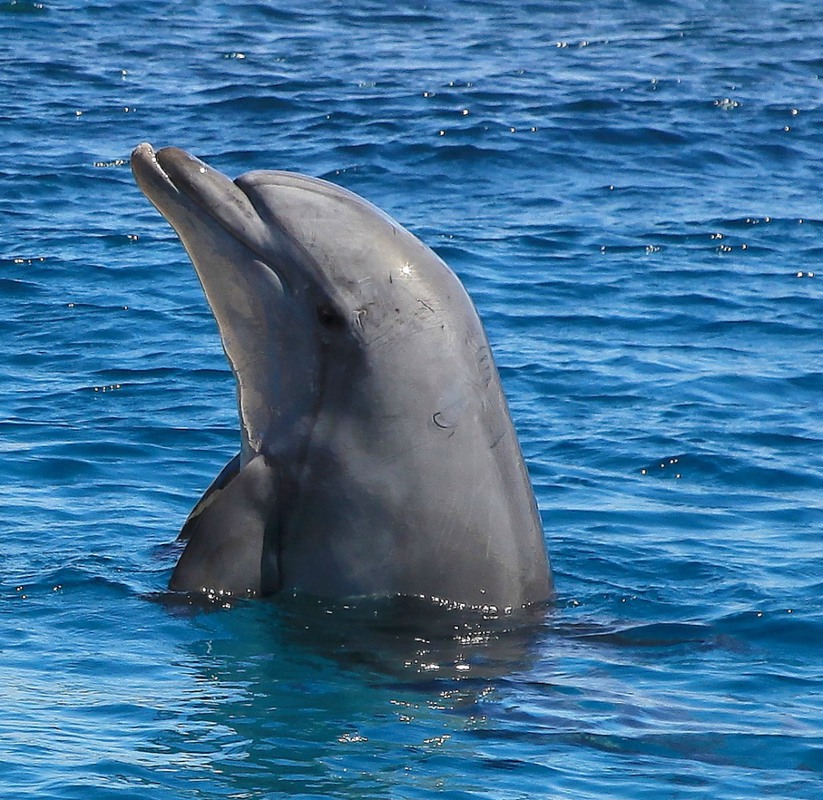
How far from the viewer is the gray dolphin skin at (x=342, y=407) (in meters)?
8.18

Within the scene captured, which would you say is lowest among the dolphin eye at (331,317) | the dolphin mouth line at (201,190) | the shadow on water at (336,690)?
the shadow on water at (336,690)

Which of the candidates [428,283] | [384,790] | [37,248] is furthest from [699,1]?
[384,790]

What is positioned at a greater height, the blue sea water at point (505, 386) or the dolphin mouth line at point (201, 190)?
the dolphin mouth line at point (201, 190)

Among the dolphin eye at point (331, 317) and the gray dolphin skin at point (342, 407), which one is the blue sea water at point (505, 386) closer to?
the gray dolphin skin at point (342, 407)

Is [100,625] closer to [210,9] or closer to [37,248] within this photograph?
[37,248]

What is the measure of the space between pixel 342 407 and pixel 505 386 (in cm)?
558

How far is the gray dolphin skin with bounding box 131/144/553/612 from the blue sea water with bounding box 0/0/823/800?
0.29m

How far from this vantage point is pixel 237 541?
8.19m

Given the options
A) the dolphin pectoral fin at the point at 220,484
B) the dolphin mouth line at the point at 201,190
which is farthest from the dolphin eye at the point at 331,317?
the dolphin pectoral fin at the point at 220,484

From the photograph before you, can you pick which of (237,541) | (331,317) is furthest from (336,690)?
(331,317)

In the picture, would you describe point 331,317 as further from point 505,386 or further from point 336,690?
point 505,386

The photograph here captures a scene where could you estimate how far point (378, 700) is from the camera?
765 cm

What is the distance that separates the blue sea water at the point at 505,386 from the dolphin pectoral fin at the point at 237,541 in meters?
0.19

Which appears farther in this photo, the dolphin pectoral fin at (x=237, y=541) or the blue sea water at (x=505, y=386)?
the dolphin pectoral fin at (x=237, y=541)
